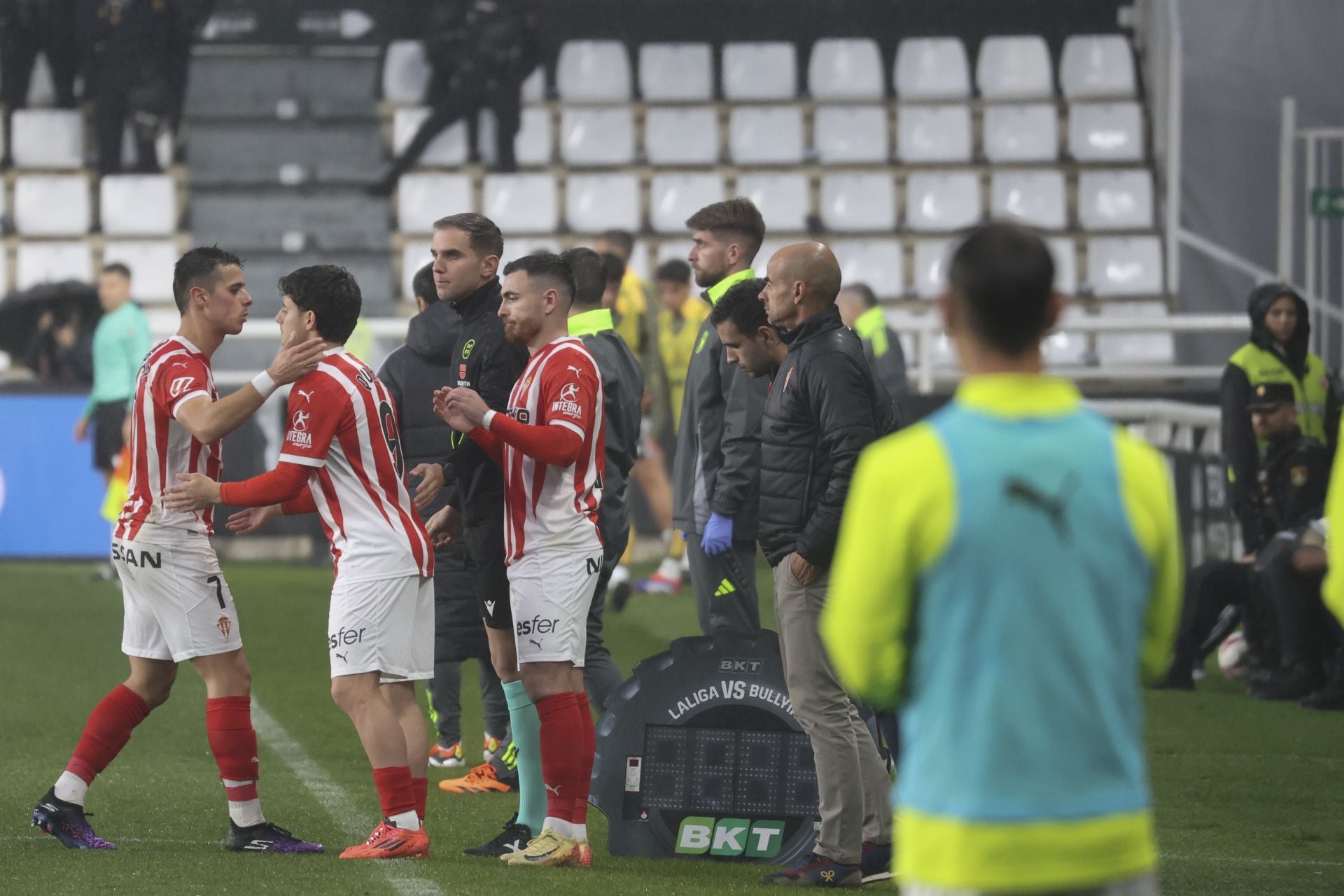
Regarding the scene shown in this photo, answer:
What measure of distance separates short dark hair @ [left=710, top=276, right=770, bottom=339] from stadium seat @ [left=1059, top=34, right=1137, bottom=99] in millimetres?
12085

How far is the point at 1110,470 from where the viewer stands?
2436 mm

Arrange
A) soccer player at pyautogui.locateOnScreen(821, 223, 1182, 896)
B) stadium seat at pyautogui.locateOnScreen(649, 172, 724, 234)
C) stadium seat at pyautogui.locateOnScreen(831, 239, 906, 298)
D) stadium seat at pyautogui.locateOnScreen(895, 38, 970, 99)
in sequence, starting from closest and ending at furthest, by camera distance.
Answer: soccer player at pyautogui.locateOnScreen(821, 223, 1182, 896)
stadium seat at pyautogui.locateOnScreen(831, 239, 906, 298)
stadium seat at pyautogui.locateOnScreen(649, 172, 724, 234)
stadium seat at pyautogui.locateOnScreen(895, 38, 970, 99)

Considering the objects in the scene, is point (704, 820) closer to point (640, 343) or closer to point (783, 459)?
point (783, 459)

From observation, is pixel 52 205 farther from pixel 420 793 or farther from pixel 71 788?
pixel 420 793

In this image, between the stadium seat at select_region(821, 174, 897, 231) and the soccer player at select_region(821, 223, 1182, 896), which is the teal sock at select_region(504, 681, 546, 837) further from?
the stadium seat at select_region(821, 174, 897, 231)

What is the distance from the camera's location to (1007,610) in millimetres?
2361

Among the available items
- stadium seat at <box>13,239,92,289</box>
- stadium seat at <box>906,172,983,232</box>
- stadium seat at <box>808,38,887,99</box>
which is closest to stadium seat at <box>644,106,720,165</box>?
stadium seat at <box>808,38,887,99</box>

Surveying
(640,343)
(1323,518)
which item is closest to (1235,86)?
(640,343)

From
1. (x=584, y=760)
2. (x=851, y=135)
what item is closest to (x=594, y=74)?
(x=851, y=135)

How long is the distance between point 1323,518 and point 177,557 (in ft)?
16.4

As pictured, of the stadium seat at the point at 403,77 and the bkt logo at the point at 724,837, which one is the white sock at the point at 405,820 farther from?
the stadium seat at the point at 403,77

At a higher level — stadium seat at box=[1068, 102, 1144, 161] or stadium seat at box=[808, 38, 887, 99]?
stadium seat at box=[808, 38, 887, 99]

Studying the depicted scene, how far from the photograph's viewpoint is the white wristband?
189 inches

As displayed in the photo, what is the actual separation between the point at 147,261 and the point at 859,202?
6.17 meters
